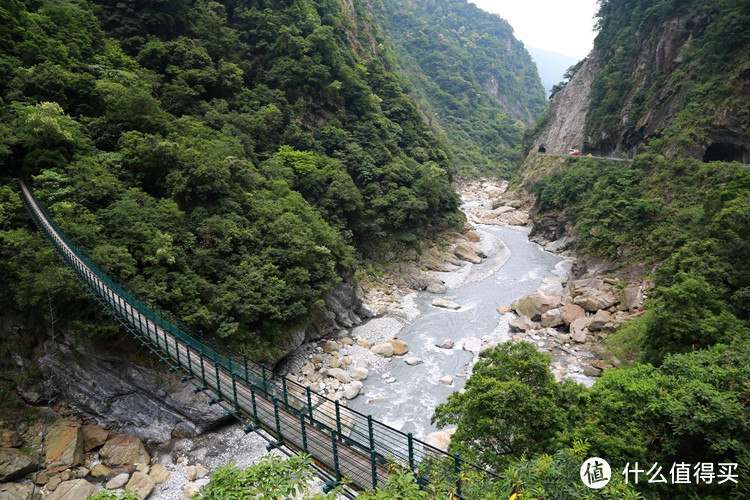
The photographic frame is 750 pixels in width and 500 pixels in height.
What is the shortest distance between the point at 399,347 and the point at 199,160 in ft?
42.0

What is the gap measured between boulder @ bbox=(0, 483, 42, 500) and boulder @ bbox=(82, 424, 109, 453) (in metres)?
1.46

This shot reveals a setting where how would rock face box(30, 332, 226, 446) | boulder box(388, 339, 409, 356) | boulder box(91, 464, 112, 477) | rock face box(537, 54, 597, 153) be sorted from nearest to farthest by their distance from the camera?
boulder box(91, 464, 112, 477)
rock face box(30, 332, 226, 446)
boulder box(388, 339, 409, 356)
rock face box(537, 54, 597, 153)

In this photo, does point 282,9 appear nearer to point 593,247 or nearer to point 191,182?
point 191,182

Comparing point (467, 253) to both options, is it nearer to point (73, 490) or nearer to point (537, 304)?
point (537, 304)

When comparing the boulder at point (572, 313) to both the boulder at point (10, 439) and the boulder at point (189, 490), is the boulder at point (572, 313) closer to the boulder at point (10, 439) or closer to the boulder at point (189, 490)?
the boulder at point (189, 490)

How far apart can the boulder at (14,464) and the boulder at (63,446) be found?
0.38 meters

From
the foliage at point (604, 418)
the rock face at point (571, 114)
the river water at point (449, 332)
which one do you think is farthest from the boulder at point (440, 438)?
→ the rock face at point (571, 114)

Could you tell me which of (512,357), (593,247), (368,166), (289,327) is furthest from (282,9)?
(512,357)

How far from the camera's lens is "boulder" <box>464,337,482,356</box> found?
17722 mm

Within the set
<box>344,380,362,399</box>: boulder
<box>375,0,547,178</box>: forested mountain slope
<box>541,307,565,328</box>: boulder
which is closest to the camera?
<box>344,380,362,399</box>: boulder

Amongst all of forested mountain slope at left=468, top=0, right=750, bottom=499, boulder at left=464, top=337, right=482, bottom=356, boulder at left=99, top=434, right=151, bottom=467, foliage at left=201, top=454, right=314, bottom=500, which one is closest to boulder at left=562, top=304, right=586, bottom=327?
forested mountain slope at left=468, top=0, right=750, bottom=499

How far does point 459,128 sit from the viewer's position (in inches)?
3000

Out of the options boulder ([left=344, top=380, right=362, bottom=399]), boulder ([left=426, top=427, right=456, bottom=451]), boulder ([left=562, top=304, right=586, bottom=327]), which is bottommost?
boulder ([left=344, top=380, right=362, bottom=399])

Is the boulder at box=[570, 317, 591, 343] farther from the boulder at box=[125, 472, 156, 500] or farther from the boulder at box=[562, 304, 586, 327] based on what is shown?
the boulder at box=[125, 472, 156, 500]
